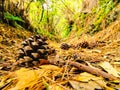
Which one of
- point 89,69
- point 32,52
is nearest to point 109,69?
point 89,69

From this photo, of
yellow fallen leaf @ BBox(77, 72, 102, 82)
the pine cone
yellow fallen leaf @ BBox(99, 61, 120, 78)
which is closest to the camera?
yellow fallen leaf @ BBox(77, 72, 102, 82)

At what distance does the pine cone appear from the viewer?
1.30 m

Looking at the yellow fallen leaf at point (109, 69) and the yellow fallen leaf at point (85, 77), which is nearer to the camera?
the yellow fallen leaf at point (85, 77)

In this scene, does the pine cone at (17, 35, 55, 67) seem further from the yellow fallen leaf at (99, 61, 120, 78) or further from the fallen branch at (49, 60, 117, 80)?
the yellow fallen leaf at (99, 61, 120, 78)

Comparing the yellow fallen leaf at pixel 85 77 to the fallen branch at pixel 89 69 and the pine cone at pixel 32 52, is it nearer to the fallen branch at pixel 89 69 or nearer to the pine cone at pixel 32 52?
the fallen branch at pixel 89 69

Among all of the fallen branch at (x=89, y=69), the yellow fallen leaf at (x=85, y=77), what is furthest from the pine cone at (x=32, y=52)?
the yellow fallen leaf at (x=85, y=77)

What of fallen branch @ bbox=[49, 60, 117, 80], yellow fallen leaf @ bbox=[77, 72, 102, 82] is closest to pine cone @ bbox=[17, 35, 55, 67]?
fallen branch @ bbox=[49, 60, 117, 80]

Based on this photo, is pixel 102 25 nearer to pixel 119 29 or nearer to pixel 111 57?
pixel 119 29

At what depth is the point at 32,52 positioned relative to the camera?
4.47ft

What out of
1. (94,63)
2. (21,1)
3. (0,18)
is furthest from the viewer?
(21,1)

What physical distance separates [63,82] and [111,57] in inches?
24.7

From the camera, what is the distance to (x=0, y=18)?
115 inches

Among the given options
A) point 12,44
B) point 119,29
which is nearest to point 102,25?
point 119,29

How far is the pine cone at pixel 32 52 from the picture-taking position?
130 centimetres
